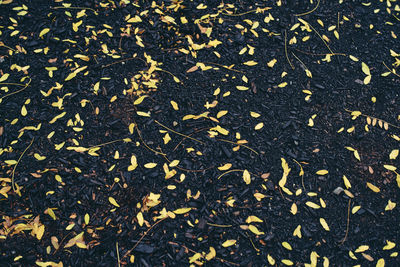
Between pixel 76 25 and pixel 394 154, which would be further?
pixel 76 25

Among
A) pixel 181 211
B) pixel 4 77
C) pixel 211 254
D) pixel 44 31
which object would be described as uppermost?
pixel 44 31

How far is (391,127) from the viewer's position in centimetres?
245

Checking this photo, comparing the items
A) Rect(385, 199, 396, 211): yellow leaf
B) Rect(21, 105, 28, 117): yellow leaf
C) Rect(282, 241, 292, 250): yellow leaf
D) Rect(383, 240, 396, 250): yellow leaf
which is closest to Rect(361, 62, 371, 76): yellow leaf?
Rect(385, 199, 396, 211): yellow leaf

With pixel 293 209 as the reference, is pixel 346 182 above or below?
above

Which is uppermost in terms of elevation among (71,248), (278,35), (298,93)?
(278,35)

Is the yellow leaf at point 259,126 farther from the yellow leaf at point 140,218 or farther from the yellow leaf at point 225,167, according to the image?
the yellow leaf at point 140,218

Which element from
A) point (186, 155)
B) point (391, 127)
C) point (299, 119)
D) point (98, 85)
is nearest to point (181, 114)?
point (186, 155)

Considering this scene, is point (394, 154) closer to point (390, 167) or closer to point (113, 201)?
point (390, 167)

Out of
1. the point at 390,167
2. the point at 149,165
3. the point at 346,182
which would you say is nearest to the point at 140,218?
the point at 149,165

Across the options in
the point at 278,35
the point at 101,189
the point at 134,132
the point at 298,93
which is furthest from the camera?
the point at 278,35

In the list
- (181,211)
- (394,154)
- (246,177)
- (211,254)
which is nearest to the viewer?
(211,254)

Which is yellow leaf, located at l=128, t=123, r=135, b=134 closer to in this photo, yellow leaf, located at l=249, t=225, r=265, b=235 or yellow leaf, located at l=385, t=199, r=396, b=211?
yellow leaf, located at l=249, t=225, r=265, b=235

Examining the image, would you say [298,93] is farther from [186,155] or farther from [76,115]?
[76,115]

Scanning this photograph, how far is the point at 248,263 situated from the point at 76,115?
1689mm
